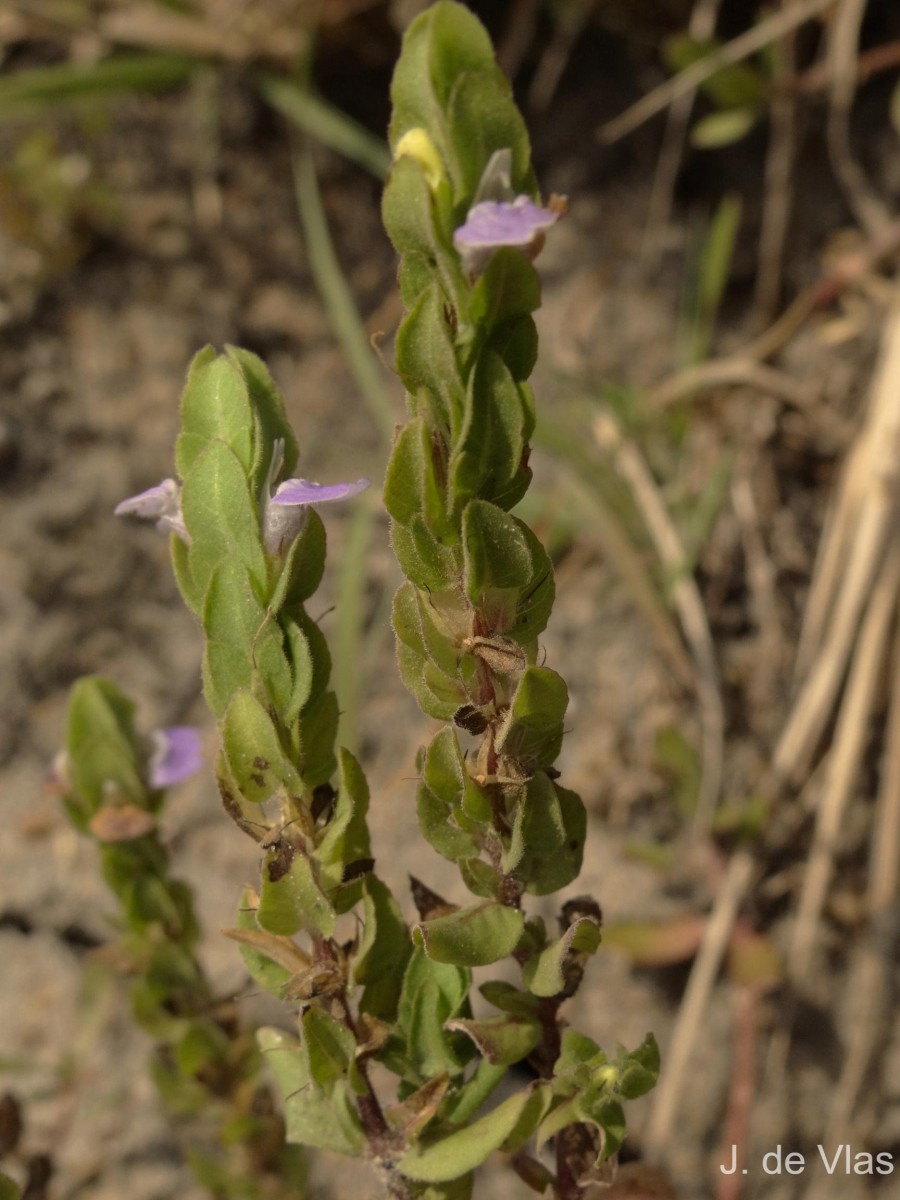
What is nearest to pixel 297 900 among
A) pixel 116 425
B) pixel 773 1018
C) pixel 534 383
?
pixel 773 1018

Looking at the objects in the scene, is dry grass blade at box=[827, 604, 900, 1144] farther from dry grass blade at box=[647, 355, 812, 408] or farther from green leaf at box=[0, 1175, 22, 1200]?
green leaf at box=[0, 1175, 22, 1200]

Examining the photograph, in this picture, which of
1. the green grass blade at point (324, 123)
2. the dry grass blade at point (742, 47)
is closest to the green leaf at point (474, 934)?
the dry grass blade at point (742, 47)

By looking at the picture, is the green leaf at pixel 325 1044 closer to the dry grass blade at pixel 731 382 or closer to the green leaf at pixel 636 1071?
the green leaf at pixel 636 1071

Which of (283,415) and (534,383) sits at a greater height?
(283,415)

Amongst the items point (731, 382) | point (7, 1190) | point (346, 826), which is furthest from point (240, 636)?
point (731, 382)

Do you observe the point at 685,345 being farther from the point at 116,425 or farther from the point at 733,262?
the point at 116,425

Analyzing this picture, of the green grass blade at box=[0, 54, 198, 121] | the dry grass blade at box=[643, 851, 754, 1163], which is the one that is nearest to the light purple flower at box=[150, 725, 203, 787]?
the dry grass blade at box=[643, 851, 754, 1163]
